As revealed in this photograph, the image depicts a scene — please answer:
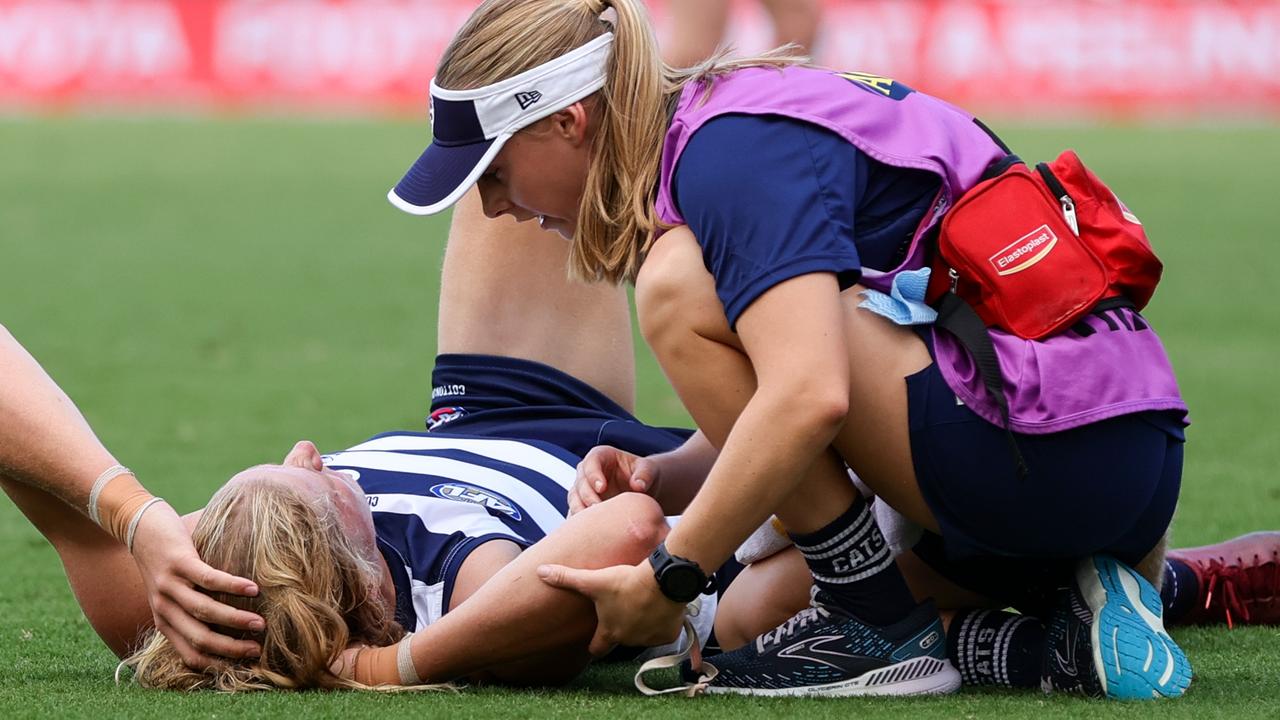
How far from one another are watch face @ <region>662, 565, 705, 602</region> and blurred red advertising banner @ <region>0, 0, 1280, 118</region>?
17.4 meters

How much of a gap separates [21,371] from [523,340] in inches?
48.3

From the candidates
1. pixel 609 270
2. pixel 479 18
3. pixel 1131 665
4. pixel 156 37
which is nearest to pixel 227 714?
pixel 609 270

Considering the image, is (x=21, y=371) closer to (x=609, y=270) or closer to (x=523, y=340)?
(x=609, y=270)

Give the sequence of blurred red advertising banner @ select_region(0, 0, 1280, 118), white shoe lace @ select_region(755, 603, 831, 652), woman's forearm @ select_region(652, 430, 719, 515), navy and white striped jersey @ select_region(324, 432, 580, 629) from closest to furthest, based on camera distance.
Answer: white shoe lace @ select_region(755, 603, 831, 652) < navy and white striped jersey @ select_region(324, 432, 580, 629) < woman's forearm @ select_region(652, 430, 719, 515) < blurred red advertising banner @ select_region(0, 0, 1280, 118)

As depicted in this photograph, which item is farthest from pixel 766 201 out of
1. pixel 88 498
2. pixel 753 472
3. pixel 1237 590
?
pixel 1237 590

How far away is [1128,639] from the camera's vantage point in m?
2.68

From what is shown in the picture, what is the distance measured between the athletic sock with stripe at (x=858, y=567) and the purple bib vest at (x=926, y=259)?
0.86 feet

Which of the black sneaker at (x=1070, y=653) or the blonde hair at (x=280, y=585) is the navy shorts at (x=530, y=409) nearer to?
the blonde hair at (x=280, y=585)

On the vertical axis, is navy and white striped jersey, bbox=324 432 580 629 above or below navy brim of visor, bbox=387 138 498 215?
below

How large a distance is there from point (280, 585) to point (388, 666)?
0.22m

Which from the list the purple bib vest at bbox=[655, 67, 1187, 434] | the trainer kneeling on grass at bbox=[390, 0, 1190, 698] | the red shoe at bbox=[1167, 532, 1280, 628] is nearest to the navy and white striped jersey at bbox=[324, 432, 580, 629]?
the trainer kneeling on grass at bbox=[390, 0, 1190, 698]

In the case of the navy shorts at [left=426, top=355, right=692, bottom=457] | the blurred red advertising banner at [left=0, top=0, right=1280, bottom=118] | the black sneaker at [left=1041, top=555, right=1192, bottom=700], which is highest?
the navy shorts at [left=426, top=355, right=692, bottom=457]

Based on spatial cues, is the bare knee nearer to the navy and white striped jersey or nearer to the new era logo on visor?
the navy and white striped jersey

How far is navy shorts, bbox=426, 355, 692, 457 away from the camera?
3.50 metres
